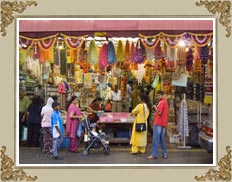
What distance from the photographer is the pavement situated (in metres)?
11.7

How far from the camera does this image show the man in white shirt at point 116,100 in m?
13.5

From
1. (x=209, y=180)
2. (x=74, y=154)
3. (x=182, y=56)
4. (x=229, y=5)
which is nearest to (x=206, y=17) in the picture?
(x=229, y=5)

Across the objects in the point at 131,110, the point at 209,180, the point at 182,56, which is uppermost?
the point at 182,56

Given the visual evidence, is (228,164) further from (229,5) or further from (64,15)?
(64,15)

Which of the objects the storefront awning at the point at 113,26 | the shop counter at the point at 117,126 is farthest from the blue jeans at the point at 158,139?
the storefront awning at the point at 113,26

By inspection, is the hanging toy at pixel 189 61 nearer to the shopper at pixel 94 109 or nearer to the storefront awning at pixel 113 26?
the storefront awning at pixel 113 26

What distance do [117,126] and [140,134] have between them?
2.95 feet

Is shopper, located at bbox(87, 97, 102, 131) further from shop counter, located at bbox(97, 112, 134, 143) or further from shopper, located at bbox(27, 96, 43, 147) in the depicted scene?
shopper, located at bbox(27, 96, 43, 147)

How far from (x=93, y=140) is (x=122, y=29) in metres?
2.45

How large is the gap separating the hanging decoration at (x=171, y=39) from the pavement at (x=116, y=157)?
2171mm

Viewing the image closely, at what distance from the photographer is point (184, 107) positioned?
13227 mm

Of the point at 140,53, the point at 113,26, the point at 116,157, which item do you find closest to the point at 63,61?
the point at 140,53

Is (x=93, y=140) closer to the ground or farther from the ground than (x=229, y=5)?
closer to the ground

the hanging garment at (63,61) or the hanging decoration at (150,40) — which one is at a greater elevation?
the hanging decoration at (150,40)
